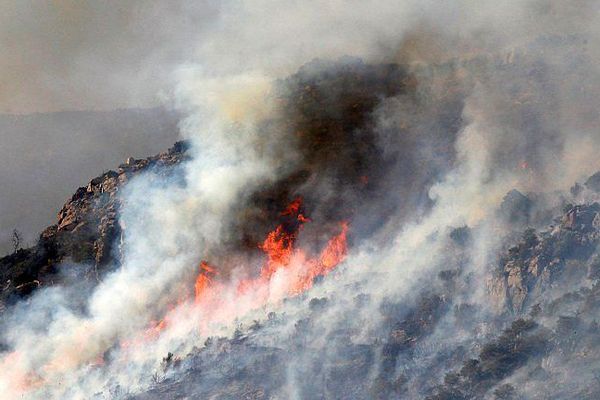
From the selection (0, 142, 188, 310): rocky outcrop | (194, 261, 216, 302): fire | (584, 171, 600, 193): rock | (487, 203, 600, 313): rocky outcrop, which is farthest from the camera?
(0, 142, 188, 310): rocky outcrop

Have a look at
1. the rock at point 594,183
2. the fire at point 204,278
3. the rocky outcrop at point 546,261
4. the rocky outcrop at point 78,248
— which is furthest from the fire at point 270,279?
the rock at point 594,183

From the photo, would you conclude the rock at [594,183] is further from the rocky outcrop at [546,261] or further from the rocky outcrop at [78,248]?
the rocky outcrop at [78,248]

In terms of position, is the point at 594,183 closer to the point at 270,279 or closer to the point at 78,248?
the point at 270,279

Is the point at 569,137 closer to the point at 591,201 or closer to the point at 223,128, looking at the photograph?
the point at 591,201

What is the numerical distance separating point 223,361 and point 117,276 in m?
19.2

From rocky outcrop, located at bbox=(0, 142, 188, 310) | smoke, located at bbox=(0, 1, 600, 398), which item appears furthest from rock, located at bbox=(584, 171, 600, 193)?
rocky outcrop, located at bbox=(0, 142, 188, 310)

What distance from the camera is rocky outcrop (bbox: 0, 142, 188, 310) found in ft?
277

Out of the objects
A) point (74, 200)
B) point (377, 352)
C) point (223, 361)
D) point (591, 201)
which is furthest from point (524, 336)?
point (74, 200)

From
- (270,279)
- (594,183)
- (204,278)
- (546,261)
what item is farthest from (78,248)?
(594,183)

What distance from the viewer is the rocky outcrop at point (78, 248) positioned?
3322 inches

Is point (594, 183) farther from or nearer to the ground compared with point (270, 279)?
nearer to the ground

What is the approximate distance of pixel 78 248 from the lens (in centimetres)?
8675

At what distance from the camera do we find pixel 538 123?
84.3 metres

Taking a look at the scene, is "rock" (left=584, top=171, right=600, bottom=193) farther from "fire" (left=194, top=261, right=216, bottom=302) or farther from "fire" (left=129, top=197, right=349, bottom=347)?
"fire" (left=194, top=261, right=216, bottom=302)
